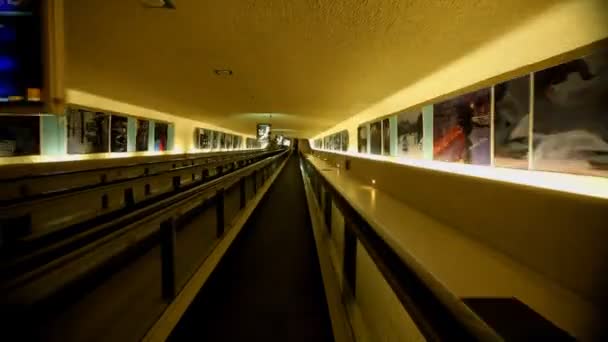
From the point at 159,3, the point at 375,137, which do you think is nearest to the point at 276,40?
the point at 159,3

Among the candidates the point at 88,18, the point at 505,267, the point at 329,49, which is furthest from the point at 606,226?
the point at 88,18

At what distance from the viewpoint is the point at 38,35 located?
1.70 meters

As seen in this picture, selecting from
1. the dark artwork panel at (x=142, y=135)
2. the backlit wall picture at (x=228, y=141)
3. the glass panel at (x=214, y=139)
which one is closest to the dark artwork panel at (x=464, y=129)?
the dark artwork panel at (x=142, y=135)

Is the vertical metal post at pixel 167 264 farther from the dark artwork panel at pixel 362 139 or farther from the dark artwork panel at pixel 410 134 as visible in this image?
the dark artwork panel at pixel 362 139

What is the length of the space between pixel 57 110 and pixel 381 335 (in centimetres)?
230

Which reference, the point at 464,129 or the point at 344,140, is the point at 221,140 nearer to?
the point at 344,140

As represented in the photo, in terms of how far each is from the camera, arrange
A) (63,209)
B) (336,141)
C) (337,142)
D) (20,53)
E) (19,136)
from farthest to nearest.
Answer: (336,141), (337,142), (19,136), (63,209), (20,53)

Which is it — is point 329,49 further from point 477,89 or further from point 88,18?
point 88,18

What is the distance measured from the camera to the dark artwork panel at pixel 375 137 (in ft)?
25.9

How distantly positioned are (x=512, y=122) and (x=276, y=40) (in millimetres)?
2524

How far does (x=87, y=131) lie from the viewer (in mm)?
6191

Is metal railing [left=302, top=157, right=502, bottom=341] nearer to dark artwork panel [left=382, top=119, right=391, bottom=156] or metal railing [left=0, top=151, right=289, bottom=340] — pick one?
metal railing [left=0, top=151, right=289, bottom=340]

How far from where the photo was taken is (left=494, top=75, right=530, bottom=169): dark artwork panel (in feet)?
9.57

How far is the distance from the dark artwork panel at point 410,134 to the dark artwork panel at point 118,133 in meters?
6.42
